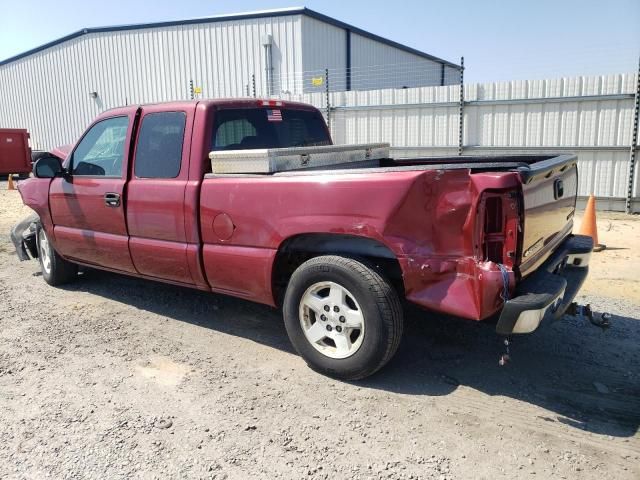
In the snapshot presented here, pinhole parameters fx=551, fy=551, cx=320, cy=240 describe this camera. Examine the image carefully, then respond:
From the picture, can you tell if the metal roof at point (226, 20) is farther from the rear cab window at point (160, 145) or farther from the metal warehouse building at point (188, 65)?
the rear cab window at point (160, 145)

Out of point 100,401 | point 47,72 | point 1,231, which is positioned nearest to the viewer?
point 100,401

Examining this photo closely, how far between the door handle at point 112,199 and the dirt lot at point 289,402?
1.07 metres

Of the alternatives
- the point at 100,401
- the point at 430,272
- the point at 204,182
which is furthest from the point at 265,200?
the point at 100,401

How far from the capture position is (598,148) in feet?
35.9

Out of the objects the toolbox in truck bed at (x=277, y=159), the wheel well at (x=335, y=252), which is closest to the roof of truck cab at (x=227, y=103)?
the toolbox in truck bed at (x=277, y=159)

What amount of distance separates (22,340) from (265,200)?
248 centimetres

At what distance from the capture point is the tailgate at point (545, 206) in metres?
3.20

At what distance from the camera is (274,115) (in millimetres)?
4941

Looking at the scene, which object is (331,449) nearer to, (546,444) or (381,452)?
(381,452)

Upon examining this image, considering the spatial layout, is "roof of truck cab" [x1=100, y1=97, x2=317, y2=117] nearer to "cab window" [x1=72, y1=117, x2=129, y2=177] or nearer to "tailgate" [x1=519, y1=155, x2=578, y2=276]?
"cab window" [x1=72, y1=117, x2=129, y2=177]

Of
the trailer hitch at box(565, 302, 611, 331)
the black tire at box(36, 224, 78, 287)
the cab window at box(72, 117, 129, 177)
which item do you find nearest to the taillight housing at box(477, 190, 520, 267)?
the trailer hitch at box(565, 302, 611, 331)

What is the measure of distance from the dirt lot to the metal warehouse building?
1217 cm

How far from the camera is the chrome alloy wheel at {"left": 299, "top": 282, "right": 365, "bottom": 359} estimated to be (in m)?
3.58

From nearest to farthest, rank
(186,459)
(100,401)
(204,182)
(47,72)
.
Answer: (186,459) → (100,401) → (204,182) → (47,72)
